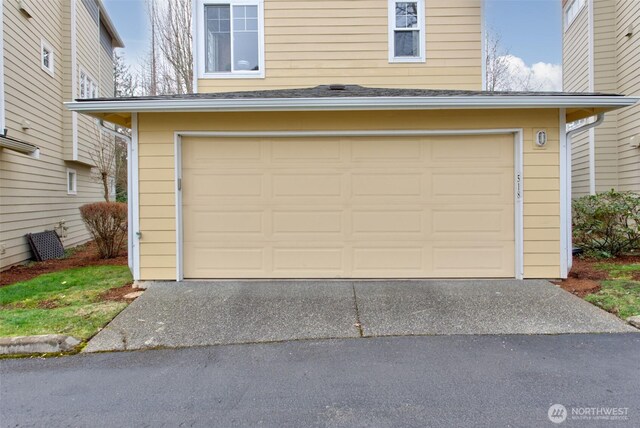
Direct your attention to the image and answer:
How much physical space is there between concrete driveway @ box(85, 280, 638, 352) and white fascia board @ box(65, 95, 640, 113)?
2.52m

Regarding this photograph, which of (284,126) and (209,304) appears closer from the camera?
(209,304)

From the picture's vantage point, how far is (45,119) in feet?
29.5

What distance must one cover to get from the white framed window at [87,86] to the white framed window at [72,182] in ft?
7.14

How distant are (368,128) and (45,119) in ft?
26.2

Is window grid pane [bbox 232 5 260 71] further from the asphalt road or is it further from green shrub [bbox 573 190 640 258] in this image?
green shrub [bbox 573 190 640 258]

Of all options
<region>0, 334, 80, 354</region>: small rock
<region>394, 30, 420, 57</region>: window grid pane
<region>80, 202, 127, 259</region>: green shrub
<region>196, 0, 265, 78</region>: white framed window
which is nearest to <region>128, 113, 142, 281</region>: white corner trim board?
<region>0, 334, 80, 354</region>: small rock

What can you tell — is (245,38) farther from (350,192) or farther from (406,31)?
(350,192)

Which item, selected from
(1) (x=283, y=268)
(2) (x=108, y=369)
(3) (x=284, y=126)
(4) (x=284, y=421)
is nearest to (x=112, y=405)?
(2) (x=108, y=369)

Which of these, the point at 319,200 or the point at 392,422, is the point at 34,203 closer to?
the point at 319,200

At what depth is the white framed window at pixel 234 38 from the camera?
815cm

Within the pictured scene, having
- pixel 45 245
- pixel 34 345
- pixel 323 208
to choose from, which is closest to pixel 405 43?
pixel 323 208

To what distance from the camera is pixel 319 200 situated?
5809mm

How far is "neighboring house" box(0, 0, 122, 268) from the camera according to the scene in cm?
744

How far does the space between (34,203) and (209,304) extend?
6326 millimetres
